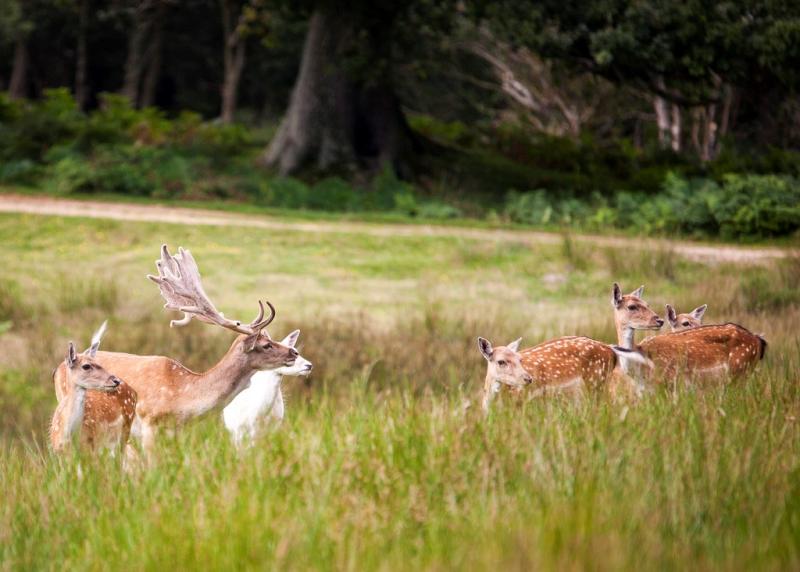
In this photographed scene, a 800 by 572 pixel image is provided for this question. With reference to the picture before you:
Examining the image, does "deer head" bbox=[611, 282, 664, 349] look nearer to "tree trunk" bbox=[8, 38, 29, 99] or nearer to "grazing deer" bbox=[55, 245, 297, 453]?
"grazing deer" bbox=[55, 245, 297, 453]

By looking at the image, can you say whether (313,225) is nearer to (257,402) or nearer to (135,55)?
(257,402)

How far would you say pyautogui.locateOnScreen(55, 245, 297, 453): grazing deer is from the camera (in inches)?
226

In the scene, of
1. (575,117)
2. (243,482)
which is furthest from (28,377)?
(575,117)

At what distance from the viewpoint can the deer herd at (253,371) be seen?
5.70 meters

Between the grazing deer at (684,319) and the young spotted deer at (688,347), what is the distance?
4 centimetres

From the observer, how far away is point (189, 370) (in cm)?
613

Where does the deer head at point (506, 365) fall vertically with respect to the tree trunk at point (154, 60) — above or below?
below

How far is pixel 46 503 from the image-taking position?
5.00 metres

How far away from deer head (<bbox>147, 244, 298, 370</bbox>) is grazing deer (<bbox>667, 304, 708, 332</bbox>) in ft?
5.86

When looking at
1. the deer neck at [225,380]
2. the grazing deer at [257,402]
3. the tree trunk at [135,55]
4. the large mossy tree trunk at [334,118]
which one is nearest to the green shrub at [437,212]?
the large mossy tree trunk at [334,118]

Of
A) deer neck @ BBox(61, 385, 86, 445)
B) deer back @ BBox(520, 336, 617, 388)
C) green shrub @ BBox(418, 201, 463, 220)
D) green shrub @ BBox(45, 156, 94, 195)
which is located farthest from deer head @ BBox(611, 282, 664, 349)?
green shrub @ BBox(45, 156, 94, 195)

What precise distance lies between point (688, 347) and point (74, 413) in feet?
9.38

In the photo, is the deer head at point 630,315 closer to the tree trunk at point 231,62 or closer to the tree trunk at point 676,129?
the tree trunk at point 676,129

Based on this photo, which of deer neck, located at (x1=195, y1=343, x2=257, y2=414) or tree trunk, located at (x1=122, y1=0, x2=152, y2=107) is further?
tree trunk, located at (x1=122, y1=0, x2=152, y2=107)
